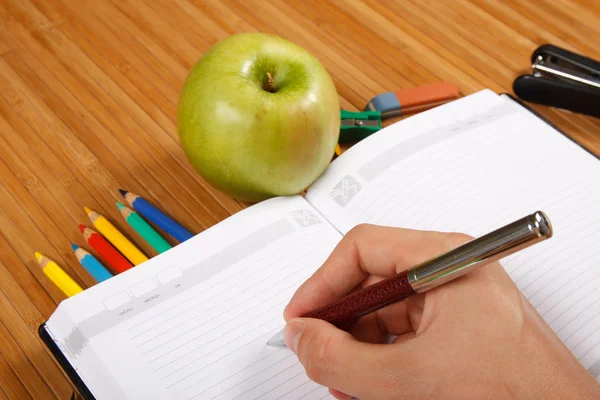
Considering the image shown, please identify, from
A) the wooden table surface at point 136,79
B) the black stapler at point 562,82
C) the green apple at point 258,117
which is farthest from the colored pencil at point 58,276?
the black stapler at point 562,82

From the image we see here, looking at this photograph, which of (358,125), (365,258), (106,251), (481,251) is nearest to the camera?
(481,251)

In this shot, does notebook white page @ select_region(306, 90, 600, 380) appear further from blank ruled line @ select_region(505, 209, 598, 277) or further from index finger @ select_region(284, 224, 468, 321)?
index finger @ select_region(284, 224, 468, 321)

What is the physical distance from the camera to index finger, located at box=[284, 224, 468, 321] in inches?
17.5

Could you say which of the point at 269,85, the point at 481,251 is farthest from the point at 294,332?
the point at 269,85

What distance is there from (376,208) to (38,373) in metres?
0.35

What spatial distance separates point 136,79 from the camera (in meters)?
0.76

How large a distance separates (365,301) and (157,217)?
0.89 feet

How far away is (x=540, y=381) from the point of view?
1.21ft

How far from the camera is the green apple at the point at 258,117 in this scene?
57 cm

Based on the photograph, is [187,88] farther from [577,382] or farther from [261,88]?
[577,382]

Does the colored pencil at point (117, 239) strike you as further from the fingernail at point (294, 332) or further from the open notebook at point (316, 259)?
the fingernail at point (294, 332)

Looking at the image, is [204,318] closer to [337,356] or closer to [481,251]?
[337,356]

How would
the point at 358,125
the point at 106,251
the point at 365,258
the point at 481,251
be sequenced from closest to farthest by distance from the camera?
1. the point at 481,251
2. the point at 365,258
3. the point at 106,251
4. the point at 358,125

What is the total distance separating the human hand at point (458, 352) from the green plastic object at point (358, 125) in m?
0.27
